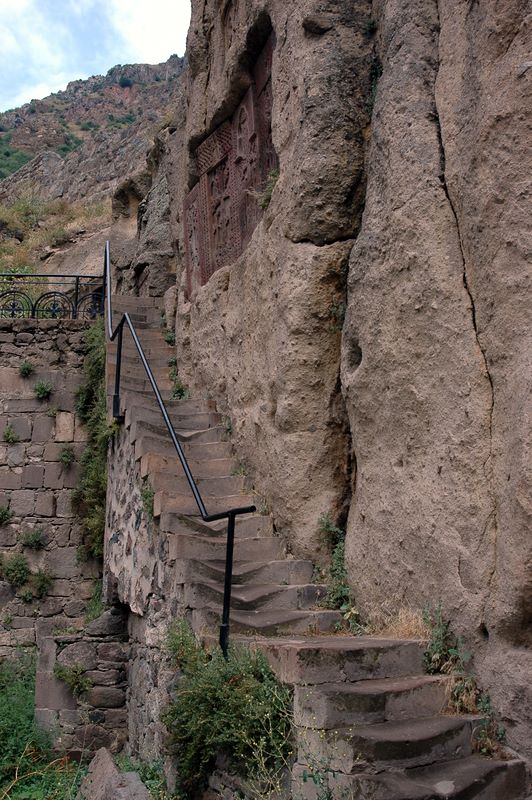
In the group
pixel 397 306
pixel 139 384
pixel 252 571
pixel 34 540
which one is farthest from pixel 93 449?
pixel 397 306

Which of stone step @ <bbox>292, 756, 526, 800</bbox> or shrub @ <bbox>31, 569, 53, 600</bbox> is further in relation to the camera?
shrub @ <bbox>31, 569, 53, 600</bbox>

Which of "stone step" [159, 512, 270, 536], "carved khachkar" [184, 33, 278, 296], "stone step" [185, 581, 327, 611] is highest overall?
"carved khachkar" [184, 33, 278, 296]

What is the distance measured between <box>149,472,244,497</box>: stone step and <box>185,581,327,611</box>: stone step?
131 cm

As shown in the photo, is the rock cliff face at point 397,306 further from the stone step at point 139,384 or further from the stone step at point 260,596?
the stone step at point 139,384

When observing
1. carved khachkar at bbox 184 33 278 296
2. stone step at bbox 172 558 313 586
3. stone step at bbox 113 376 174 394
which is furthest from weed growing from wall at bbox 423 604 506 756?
stone step at bbox 113 376 174 394

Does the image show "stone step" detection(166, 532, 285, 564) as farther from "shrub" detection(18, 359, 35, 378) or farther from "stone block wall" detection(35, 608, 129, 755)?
"shrub" detection(18, 359, 35, 378)

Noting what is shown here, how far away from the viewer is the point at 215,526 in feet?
22.6

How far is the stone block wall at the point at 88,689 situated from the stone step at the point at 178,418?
194 centimetres

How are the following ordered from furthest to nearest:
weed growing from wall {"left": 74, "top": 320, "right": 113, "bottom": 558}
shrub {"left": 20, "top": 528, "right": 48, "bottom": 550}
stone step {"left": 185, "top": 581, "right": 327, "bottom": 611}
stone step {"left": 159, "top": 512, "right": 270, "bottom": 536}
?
shrub {"left": 20, "top": 528, "right": 48, "bottom": 550} < weed growing from wall {"left": 74, "top": 320, "right": 113, "bottom": 558} < stone step {"left": 159, "top": 512, "right": 270, "bottom": 536} < stone step {"left": 185, "top": 581, "right": 327, "bottom": 611}

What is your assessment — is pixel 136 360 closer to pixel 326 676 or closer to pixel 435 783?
pixel 326 676

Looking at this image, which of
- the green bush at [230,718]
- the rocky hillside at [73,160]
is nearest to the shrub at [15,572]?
the green bush at [230,718]

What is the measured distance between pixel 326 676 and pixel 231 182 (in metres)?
5.97

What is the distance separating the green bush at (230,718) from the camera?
4281 millimetres

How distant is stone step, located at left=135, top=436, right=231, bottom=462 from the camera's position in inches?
299
